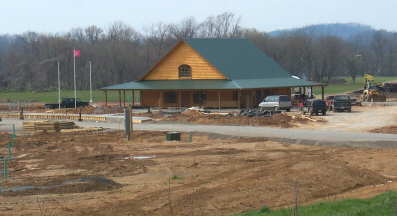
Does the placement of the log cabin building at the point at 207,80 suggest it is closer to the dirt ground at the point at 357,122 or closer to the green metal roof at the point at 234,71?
the green metal roof at the point at 234,71

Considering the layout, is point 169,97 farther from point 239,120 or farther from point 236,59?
point 239,120

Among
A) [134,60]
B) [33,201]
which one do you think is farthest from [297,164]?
[134,60]

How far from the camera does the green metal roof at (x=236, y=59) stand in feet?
202

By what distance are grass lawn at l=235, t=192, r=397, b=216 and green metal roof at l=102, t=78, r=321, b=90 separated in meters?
41.8

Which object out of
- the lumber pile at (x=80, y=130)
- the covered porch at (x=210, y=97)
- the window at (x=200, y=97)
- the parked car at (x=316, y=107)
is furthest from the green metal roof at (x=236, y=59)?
the lumber pile at (x=80, y=130)

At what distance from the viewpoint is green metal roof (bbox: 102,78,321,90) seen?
57.5m

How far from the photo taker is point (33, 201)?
16.9 meters

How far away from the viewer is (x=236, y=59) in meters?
65.1

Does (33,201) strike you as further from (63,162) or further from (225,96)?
(225,96)

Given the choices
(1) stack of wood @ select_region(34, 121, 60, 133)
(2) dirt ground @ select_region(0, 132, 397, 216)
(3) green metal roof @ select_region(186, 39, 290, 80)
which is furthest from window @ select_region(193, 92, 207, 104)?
(2) dirt ground @ select_region(0, 132, 397, 216)

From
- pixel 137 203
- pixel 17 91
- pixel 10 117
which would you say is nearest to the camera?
pixel 137 203

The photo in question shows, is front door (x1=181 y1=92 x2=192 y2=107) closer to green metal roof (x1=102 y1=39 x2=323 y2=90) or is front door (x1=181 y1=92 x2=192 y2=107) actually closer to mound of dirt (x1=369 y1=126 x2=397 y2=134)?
green metal roof (x1=102 y1=39 x2=323 y2=90)

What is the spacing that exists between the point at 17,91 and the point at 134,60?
23276 millimetres

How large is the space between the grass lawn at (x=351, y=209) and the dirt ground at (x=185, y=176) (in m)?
1.71
